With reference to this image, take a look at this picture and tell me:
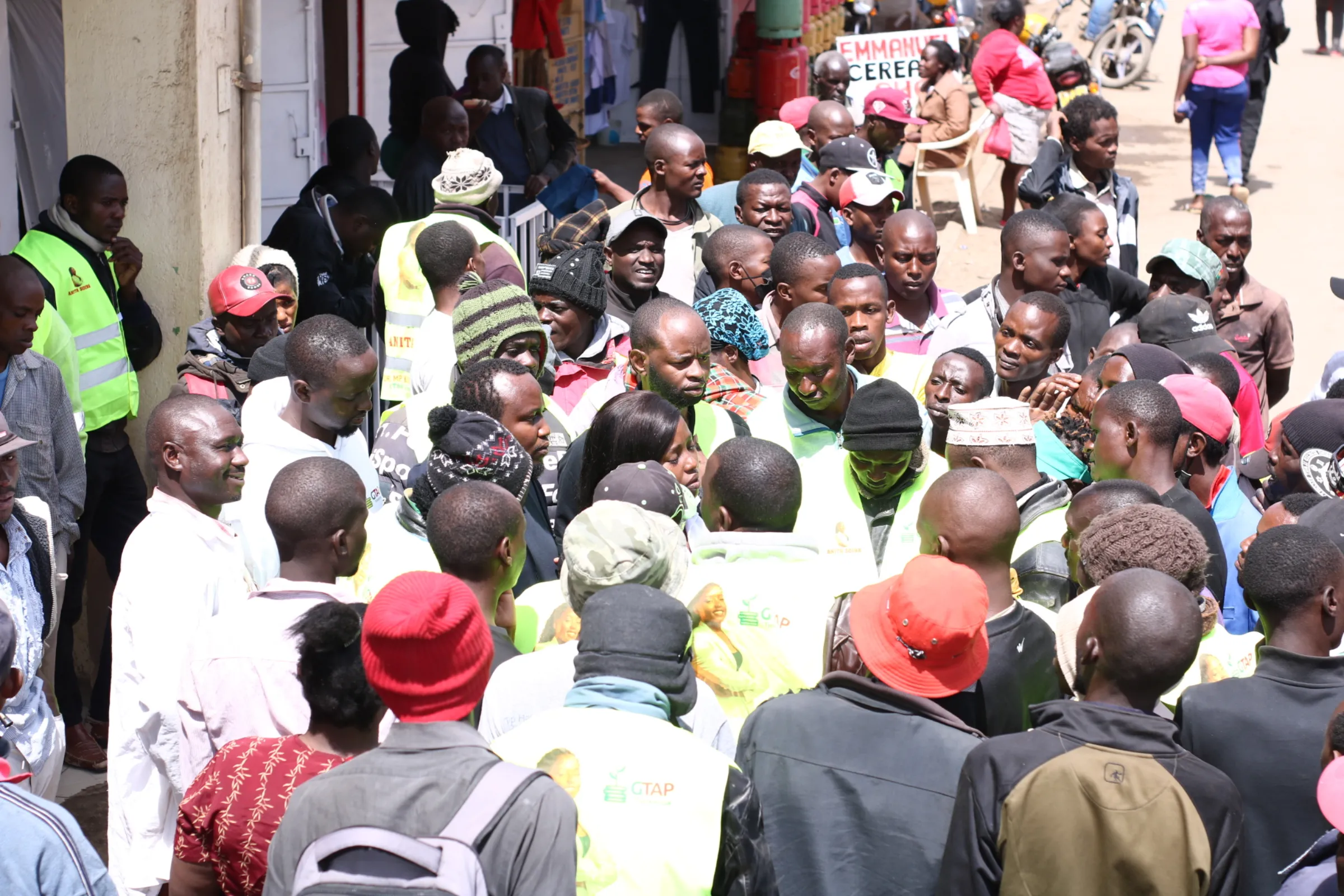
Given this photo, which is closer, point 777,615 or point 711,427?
point 777,615

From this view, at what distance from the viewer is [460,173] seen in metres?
6.68

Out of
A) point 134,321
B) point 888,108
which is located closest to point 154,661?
point 134,321

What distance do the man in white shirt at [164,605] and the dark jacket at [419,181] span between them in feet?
13.9

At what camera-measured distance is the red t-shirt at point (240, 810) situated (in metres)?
2.76

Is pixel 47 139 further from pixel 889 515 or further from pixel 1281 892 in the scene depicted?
pixel 1281 892

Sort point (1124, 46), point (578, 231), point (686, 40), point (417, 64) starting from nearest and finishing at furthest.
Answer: point (578, 231)
point (417, 64)
point (686, 40)
point (1124, 46)

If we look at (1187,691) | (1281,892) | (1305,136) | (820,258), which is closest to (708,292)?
(820,258)

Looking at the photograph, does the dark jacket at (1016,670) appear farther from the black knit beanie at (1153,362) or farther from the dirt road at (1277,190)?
the dirt road at (1277,190)

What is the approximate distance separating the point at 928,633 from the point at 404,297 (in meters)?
4.03

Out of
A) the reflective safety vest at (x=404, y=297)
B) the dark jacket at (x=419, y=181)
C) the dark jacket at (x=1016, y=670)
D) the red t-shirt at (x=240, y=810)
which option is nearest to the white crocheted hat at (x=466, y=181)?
the reflective safety vest at (x=404, y=297)

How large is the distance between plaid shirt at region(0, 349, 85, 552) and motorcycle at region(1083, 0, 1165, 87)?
18973 mm

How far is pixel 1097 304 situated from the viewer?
6.68 meters

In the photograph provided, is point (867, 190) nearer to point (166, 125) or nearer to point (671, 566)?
point (166, 125)

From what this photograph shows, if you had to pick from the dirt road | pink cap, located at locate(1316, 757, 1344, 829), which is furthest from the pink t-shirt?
pink cap, located at locate(1316, 757, 1344, 829)
